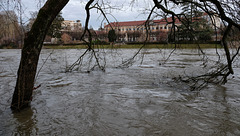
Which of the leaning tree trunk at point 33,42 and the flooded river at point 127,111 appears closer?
the flooded river at point 127,111

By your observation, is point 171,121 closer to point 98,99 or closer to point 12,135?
point 98,99

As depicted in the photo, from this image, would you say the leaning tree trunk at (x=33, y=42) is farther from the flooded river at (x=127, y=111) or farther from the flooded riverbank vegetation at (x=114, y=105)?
the flooded river at (x=127, y=111)

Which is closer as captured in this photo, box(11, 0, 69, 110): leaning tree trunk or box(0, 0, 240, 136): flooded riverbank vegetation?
box(0, 0, 240, 136): flooded riverbank vegetation

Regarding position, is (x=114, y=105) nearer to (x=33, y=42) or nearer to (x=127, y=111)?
(x=127, y=111)

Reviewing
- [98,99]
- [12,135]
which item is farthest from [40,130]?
[98,99]

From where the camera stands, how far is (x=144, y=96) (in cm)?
534

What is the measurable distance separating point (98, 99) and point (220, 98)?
3.24 metres

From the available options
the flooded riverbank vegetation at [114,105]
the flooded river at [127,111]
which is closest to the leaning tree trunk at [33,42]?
the flooded riverbank vegetation at [114,105]

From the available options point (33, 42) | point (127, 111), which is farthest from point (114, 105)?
point (33, 42)

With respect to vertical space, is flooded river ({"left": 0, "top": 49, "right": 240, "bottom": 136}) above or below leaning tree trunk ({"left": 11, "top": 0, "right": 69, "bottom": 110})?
below

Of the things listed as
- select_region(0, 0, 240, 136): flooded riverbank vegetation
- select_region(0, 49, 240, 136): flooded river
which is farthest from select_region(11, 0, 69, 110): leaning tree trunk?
select_region(0, 49, 240, 136): flooded river

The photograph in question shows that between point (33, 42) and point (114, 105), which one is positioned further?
point (114, 105)

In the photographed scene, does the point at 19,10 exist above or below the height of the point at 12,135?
above

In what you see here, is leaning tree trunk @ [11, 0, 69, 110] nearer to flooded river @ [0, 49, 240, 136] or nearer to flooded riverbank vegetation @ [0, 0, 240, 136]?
flooded riverbank vegetation @ [0, 0, 240, 136]
